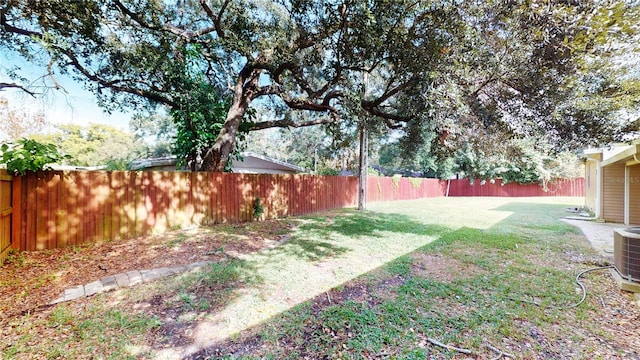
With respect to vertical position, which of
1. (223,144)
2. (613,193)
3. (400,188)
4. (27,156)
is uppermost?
(223,144)

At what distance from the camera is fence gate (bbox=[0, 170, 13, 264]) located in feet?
11.6

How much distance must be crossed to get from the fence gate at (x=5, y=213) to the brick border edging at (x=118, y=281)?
149 centimetres

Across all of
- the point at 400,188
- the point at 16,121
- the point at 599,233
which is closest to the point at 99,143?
the point at 16,121

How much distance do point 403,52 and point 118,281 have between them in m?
5.68

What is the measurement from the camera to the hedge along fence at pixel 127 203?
4195mm

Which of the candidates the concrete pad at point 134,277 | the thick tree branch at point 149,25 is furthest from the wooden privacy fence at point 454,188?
the concrete pad at point 134,277

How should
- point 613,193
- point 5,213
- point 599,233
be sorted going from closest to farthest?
point 5,213
point 599,233
point 613,193

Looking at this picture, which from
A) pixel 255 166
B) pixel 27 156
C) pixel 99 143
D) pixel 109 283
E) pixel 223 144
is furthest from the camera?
pixel 99 143

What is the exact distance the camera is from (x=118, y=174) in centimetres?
519

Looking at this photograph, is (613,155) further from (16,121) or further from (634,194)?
(16,121)

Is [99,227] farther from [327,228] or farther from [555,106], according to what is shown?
[555,106]

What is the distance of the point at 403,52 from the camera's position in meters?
5.02

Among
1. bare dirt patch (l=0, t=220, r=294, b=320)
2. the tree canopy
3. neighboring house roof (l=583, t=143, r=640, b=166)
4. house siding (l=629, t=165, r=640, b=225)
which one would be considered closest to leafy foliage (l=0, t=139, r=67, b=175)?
bare dirt patch (l=0, t=220, r=294, b=320)

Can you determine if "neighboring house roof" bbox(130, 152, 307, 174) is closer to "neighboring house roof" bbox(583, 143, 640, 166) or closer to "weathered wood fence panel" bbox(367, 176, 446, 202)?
"weathered wood fence panel" bbox(367, 176, 446, 202)
